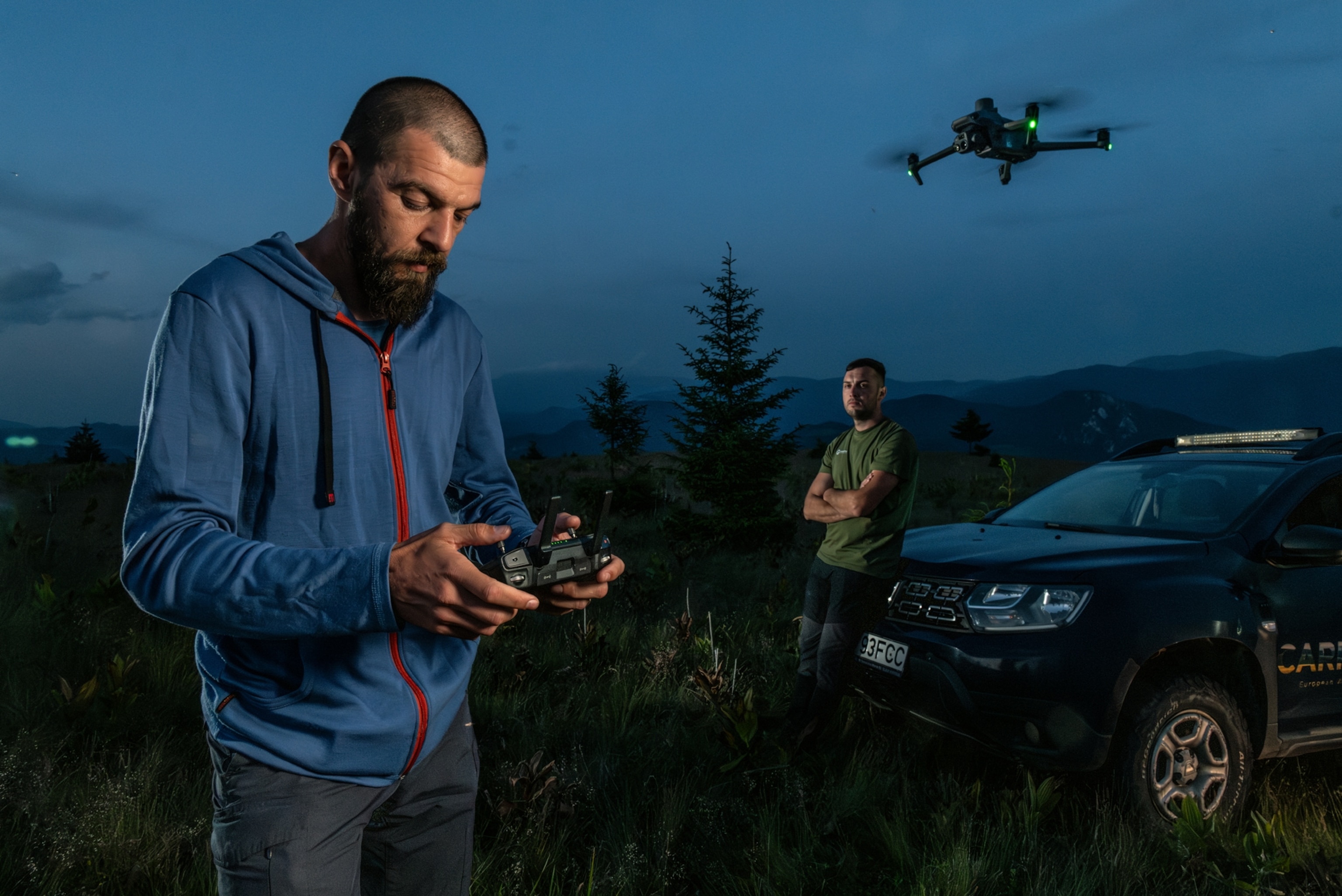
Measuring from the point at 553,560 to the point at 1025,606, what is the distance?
2.92 m

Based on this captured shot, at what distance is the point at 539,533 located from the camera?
158cm

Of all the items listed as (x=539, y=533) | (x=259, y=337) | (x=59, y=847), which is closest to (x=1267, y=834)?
(x=539, y=533)

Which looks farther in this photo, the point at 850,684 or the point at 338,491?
the point at 850,684

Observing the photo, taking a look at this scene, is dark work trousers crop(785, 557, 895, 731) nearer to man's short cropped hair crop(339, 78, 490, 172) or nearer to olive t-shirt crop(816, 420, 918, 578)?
olive t-shirt crop(816, 420, 918, 578)

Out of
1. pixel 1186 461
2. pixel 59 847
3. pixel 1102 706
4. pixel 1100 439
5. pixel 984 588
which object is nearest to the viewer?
pixel 59 847

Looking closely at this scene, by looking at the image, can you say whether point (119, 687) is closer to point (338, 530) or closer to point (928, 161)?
point (338, 530)

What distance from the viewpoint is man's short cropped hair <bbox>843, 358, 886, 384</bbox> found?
5215 mm

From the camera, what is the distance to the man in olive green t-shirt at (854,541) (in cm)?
462

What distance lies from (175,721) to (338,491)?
3.91 metres

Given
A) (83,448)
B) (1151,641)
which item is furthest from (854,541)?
(83,448)

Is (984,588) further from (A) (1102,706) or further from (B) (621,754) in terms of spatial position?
(B) (621,754)

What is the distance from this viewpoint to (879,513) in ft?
15.6

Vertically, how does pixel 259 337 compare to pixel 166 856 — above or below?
above

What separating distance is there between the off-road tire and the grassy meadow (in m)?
0.13
